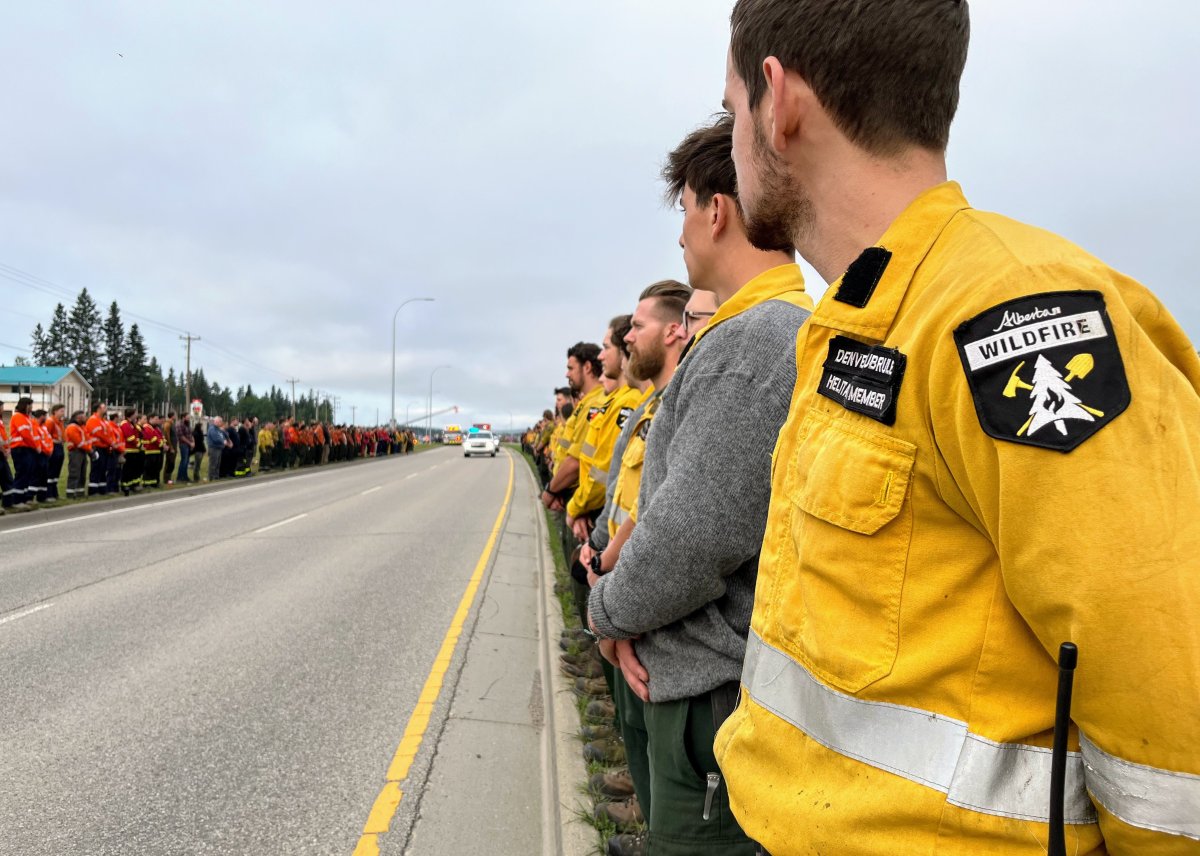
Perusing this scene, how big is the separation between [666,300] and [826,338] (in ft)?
8.06

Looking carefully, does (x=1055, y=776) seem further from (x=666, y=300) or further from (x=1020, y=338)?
(x=666, y=300)

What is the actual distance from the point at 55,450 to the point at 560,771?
760 inches

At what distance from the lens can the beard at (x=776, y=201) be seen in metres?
1.29

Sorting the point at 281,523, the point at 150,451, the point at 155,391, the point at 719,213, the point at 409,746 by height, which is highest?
the point at 155,391

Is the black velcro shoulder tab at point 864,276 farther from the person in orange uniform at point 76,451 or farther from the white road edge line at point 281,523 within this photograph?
the person in orange uniform at point 76,451

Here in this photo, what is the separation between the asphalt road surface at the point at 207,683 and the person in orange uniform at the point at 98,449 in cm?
778

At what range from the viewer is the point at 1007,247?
91 cm

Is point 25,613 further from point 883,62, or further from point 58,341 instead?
point 58,341

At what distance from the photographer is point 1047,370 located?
2.68 ft

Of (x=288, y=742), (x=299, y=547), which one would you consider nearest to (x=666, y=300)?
(x=288, y=742)

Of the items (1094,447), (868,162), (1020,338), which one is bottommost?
(1094,447)

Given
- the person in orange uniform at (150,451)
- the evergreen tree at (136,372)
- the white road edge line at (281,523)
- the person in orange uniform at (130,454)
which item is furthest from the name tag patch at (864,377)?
the evergreen tree at (136,372)

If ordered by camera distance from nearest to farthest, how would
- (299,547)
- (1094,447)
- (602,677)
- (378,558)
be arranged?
(1094,447) < (602,677) < (378,558) < (299,547)

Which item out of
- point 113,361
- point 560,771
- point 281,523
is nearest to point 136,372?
point 113,361
